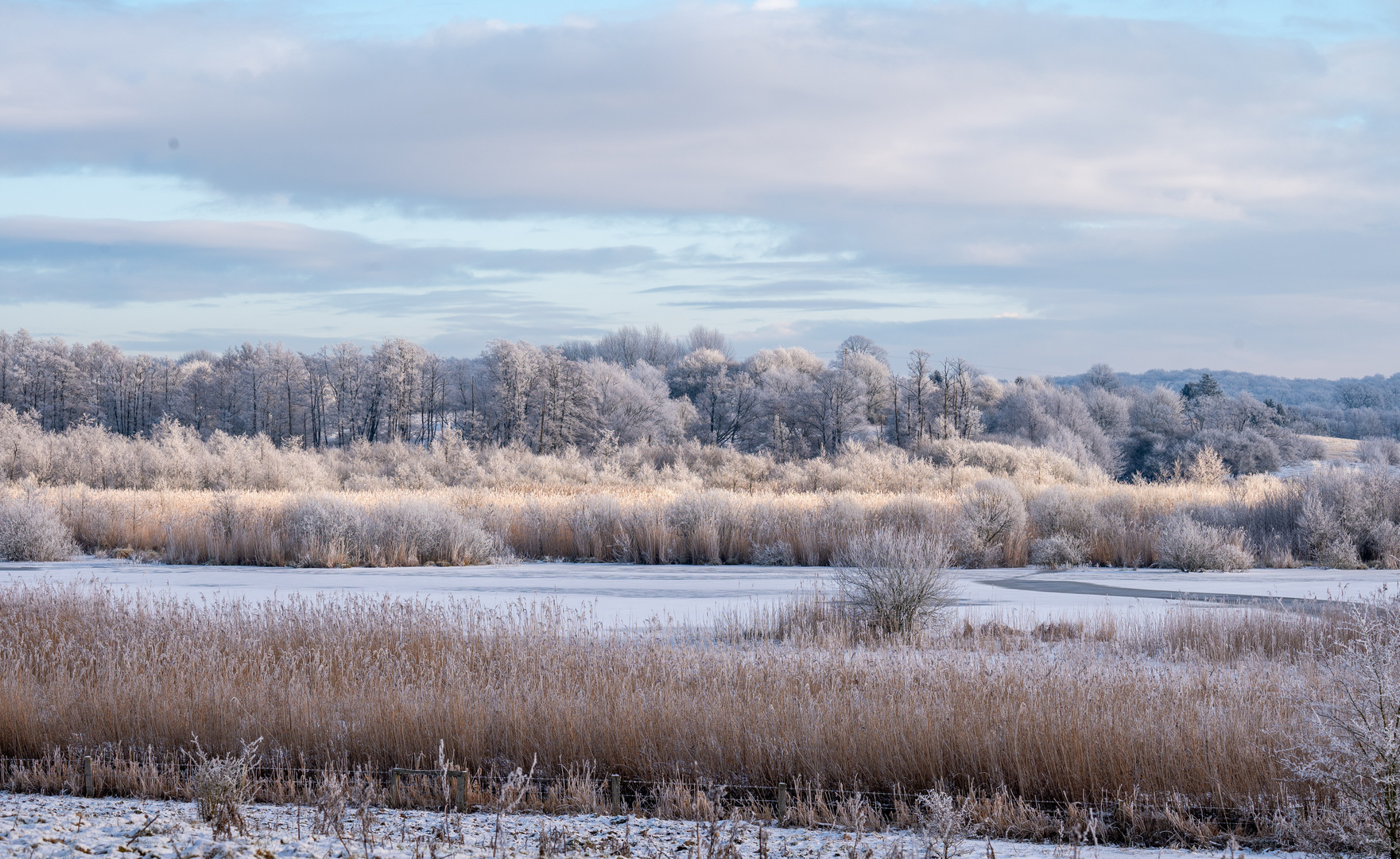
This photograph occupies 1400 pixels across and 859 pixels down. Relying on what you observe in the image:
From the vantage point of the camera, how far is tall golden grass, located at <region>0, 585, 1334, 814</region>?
22.7 feet

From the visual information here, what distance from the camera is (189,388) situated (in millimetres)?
78625

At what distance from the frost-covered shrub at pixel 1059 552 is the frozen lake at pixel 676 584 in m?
0.63

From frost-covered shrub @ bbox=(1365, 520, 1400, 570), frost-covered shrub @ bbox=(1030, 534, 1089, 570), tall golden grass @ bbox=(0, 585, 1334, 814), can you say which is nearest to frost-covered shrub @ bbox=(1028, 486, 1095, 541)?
frost-covered shrub @ bbox=(1030, 534, 1089, 570)

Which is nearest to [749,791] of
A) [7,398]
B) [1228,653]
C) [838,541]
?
[1228,653]

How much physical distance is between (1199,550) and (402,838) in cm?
1763

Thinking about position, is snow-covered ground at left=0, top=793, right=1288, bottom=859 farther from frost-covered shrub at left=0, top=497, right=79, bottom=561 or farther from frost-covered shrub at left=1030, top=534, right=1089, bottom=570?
frost-covered shrub at left=0, top=497, right=79, bottom=561

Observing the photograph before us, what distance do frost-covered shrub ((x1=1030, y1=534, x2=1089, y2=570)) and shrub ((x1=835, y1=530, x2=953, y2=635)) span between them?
849cm

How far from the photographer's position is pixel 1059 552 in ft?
68.0

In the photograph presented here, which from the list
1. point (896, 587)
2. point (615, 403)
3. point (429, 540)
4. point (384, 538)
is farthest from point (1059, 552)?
point (615, 403)

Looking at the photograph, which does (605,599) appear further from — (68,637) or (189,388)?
(189,388)

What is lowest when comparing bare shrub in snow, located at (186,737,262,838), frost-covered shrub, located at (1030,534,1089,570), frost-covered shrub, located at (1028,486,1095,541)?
frost-covered shrub, located at (1030,534,1089,570)

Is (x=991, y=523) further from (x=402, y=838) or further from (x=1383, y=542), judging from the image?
(x=402, y=838)

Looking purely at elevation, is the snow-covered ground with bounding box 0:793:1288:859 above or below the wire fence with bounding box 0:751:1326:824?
above

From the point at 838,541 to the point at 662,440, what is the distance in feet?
147
